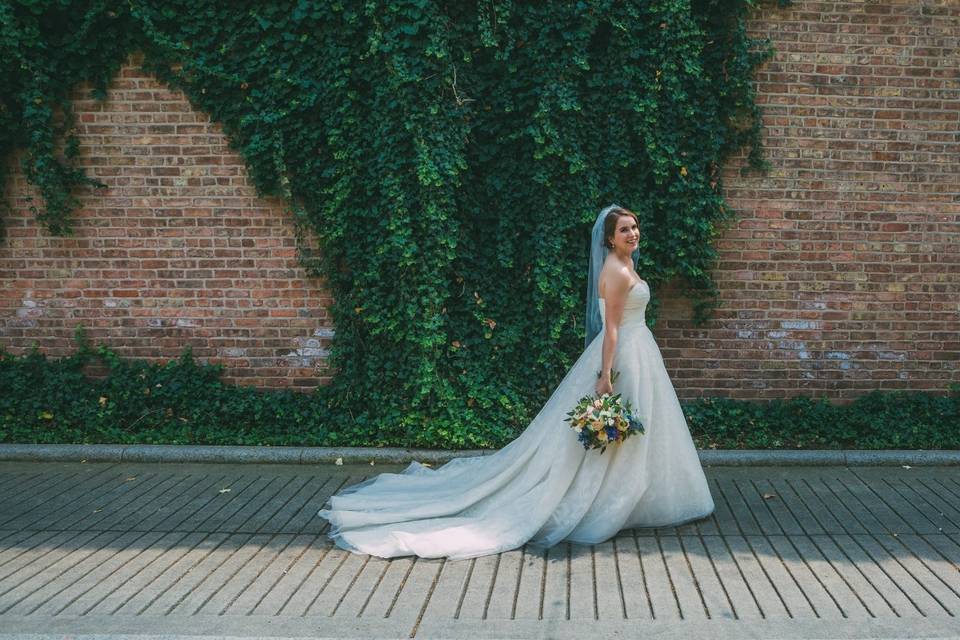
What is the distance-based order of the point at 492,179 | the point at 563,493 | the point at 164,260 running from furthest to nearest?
the point at 164,260 → the point at 492,179 → the point at 563,493

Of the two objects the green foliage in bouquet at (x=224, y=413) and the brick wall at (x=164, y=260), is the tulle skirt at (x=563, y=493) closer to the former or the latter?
the green foliage in bouquet at (x=224, y=413)

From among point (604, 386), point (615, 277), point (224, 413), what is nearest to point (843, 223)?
point (615, 277)

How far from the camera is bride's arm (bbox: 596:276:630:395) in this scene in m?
4.81

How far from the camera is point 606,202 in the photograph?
654 centimetres

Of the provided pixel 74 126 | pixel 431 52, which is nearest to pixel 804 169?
pixel 431 52

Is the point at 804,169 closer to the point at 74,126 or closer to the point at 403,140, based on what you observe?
the point at 403,140

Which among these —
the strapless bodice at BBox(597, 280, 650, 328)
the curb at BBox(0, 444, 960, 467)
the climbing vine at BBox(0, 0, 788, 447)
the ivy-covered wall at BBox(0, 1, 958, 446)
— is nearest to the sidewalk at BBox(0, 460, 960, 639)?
the curb at BBox(0, 444, 960, 467)

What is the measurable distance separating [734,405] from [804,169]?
217cm

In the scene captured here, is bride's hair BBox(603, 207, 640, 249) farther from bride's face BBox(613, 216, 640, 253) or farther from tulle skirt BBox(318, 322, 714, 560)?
tulle skirt BBox(318, 322, 714, 560)

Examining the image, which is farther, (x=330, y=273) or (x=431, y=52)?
(x=330, y=273)

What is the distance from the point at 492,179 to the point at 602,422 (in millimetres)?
2783

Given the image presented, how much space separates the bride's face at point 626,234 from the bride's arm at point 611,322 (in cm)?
21

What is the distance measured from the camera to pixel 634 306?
196 inches

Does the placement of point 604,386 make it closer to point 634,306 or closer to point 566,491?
point 634,306
